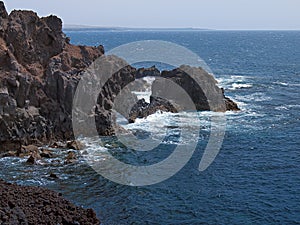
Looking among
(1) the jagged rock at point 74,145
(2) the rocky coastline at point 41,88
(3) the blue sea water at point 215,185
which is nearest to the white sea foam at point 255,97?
(3) the blue sea water at point 215,185

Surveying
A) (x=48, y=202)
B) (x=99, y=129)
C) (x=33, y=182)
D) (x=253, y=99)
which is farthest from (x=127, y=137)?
(x=253, y=99)

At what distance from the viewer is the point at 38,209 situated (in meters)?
38.4

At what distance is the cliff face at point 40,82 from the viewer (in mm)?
58688

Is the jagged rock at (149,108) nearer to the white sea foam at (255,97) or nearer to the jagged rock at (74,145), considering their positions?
the jagged rock at (74,145)

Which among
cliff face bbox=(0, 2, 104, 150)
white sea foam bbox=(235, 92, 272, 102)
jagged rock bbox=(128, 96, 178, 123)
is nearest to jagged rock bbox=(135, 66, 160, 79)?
jagged rock bbox=(128, 96, 178, 123)

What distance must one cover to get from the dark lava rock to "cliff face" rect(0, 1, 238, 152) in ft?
60.6

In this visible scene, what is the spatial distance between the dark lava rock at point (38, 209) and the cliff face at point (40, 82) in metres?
18.5

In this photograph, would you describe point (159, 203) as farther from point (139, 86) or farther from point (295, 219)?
point (139, 86)

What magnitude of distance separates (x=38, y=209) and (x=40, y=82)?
29009 mm

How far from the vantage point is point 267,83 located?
388ft

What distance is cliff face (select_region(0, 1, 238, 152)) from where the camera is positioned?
193 feet

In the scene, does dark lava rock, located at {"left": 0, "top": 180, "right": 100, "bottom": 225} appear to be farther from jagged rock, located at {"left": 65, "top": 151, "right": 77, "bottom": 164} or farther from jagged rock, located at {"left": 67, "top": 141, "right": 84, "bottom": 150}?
jagged rock, located at {"left": 67, "top": 141, "right": 84, "bottom": 150}

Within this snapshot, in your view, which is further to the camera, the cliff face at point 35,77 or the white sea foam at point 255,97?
the white sea foam at point 255,97

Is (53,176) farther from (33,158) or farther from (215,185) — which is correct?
(215,185)
